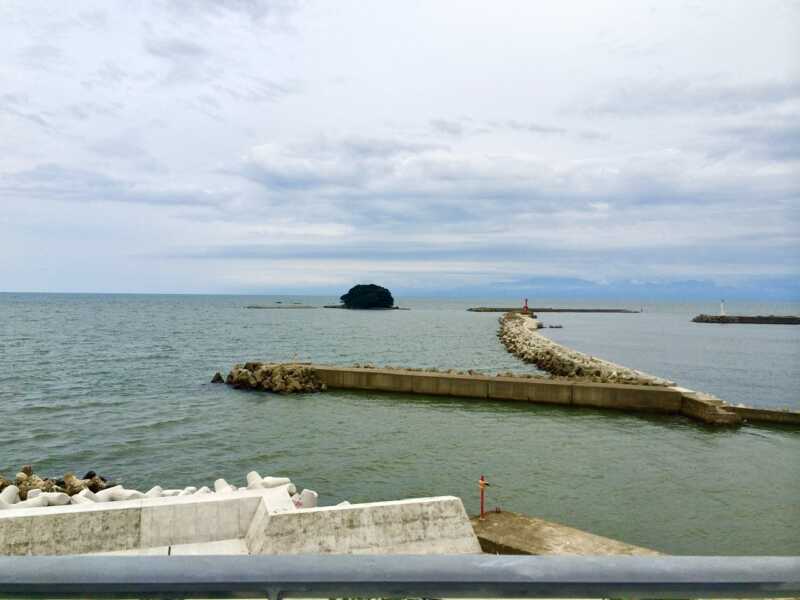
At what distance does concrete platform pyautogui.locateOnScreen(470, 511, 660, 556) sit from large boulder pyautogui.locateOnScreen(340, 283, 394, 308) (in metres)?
173

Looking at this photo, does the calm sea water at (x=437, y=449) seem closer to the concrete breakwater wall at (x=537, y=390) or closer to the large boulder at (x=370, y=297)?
the concrete breakwater wall at (x=537, y=390)

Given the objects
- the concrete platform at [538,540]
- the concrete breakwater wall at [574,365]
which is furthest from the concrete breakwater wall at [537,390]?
the concrete platform at [538,540]

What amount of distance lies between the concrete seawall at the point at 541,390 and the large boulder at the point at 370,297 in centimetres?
15066

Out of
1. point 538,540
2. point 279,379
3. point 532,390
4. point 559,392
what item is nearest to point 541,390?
point 532,390

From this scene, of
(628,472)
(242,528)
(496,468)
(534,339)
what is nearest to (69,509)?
(242,528)

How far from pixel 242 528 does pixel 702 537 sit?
30.3ft

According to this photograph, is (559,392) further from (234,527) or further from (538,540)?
(234,527)

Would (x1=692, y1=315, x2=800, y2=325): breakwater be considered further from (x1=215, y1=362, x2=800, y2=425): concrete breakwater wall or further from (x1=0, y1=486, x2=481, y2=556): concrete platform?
(x1=0, y1=486, x2=481, y2=556): concrete platform

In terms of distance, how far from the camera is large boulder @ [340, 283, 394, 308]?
184m

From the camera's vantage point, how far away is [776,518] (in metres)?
13.9

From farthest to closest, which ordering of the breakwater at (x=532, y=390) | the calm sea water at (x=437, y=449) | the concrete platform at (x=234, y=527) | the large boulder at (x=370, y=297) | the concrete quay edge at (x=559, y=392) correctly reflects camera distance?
the large boulder at (x=370, y=297)
the breakwater at (x=532, y=390)
the concrete quay edge at (x=559, y=392)
the calm sea water at (x=437, y=449)
the concrete platform at (x=234, y=527)

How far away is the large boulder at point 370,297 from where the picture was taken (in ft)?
602

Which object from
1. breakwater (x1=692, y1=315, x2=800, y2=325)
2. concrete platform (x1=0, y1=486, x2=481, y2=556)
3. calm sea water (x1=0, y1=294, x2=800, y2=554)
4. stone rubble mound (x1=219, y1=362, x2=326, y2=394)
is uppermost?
breakwater (x1=692, y1=315, x2=800, y2=325)

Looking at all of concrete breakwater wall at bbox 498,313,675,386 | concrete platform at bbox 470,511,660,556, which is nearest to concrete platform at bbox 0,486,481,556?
concrete platform at bbox 470,511,660,556
